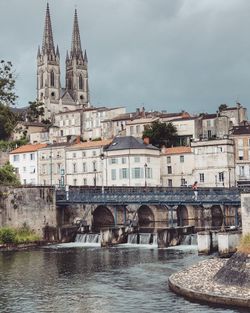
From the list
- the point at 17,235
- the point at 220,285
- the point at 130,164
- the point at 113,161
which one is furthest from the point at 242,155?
the point at 220,285

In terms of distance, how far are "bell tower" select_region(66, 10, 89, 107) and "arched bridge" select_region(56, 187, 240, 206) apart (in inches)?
4753

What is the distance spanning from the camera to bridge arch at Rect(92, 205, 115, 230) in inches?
2960

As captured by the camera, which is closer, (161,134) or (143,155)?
(143,155)

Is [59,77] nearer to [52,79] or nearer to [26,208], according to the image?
[52,79]

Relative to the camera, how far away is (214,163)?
9719cm

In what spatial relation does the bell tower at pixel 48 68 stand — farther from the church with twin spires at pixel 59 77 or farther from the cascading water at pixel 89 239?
the cascading water at pixel 89 239

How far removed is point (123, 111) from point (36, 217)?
3089 inches

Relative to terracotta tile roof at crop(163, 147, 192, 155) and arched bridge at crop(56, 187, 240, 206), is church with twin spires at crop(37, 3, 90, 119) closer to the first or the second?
terracotta tile roof at crop(163, 147, 192, 155)

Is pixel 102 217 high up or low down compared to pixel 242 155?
down

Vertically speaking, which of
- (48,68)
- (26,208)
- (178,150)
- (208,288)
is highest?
(48,68)

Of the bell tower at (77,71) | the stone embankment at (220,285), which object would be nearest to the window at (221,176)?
the stone embankment at (220,285)

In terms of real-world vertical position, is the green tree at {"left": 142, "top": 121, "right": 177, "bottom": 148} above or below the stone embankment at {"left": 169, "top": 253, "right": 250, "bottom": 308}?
above

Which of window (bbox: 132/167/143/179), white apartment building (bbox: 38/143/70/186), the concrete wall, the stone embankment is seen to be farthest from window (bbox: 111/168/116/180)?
the stone embankment

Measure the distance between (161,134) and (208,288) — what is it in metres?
80.0
